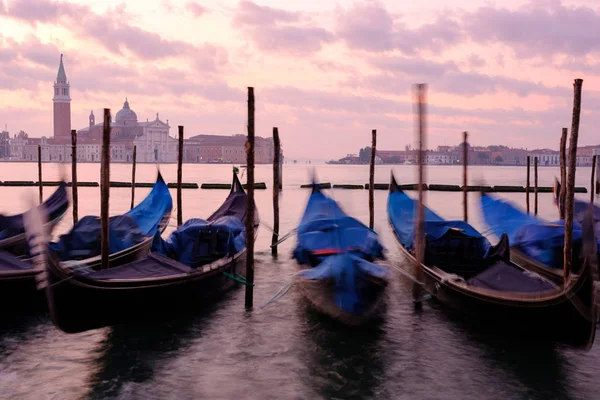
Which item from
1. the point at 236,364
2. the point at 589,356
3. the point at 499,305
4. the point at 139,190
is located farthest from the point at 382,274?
the point at 139,190

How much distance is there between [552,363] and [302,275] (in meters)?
2.81

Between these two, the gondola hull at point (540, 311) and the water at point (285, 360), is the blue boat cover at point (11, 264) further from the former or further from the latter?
the gondola hull at point (540, 311)

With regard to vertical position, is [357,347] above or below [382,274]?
below

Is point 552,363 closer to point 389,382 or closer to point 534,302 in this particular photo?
point 534,302

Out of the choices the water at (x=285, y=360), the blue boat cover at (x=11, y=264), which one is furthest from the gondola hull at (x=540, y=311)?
the blue boat cover at (x=11, y=264)

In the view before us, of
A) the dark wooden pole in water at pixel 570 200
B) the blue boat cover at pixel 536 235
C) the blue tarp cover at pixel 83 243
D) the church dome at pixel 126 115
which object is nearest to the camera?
the dark wooden pole in water at pixel 570 200

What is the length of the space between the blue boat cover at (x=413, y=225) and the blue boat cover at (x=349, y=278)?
7.31 feet

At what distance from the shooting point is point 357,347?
689cm

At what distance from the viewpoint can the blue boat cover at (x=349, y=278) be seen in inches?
272

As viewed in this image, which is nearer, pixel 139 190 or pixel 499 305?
pixel 499 305

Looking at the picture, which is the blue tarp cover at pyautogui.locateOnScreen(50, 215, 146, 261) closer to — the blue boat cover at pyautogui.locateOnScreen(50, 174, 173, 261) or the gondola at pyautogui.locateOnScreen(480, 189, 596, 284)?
the blue boat cover at pyautogui.locateOnScreen(50, 174, 173, 261)

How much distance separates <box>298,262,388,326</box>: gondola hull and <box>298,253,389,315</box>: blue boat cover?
1.0 inches

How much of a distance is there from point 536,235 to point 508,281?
3.07m

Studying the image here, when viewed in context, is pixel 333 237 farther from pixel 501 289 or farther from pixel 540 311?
pixel 540 311
